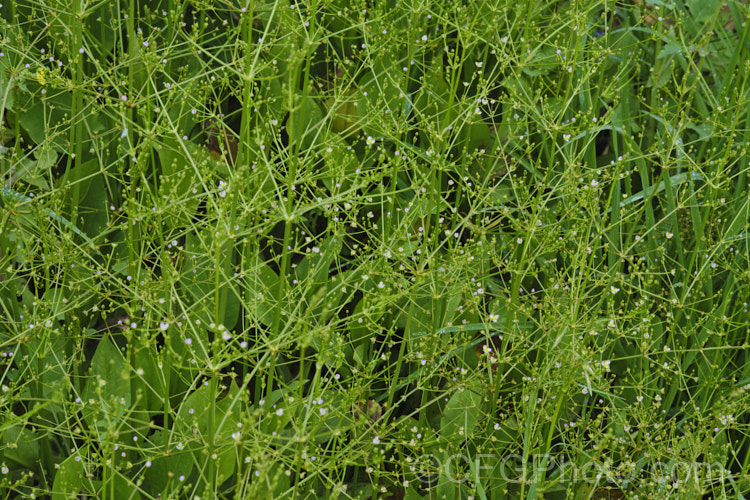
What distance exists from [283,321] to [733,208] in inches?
67.8

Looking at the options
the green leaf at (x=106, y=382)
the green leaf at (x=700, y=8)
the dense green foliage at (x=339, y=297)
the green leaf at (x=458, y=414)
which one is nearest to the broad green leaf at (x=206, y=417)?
the dense green foliage at (x=339, y=297)

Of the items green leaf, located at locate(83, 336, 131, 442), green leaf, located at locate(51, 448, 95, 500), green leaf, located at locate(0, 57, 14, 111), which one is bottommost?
green leaf, located at locate(51, 448, 95, 500)

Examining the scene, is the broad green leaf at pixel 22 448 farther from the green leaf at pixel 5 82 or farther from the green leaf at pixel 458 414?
the green leaf at pixel 458 414

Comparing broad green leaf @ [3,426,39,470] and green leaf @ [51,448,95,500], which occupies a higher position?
green leaf @ [51,448,95,500]

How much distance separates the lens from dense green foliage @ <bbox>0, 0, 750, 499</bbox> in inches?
82.8

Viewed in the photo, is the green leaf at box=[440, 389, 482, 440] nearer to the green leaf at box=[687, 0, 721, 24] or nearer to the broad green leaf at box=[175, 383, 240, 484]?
the broad green leaf at box=[175, 383, 240, 484]

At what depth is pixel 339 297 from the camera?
2.36 meters

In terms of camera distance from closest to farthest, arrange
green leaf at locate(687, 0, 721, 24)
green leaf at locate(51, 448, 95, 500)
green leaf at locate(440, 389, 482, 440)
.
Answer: green leaf at locate(51, 448, 95, 500)
green leaf at locate(440, 389, 482, 440)
green leaf at locate(687, 0, 721, 24)

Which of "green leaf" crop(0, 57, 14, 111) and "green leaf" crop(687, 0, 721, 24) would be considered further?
"green leaf" crop(687, 0, 721, 24)

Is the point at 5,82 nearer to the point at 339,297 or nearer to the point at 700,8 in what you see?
the point at 339,297

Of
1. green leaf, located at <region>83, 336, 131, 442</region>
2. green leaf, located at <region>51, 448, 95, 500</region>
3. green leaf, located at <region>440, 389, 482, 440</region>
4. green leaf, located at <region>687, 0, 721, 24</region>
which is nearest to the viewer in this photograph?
green leaf, located at <region>51, 448, 95, 500</region>

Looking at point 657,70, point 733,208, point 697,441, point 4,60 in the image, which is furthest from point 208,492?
point 657,70

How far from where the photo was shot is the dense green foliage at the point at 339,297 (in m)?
2.10

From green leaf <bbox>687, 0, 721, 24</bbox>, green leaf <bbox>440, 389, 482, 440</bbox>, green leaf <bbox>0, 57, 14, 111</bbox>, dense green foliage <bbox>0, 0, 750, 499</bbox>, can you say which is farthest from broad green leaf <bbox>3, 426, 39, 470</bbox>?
green leaf <bbox>687, 0, 721, 24</bbox>
